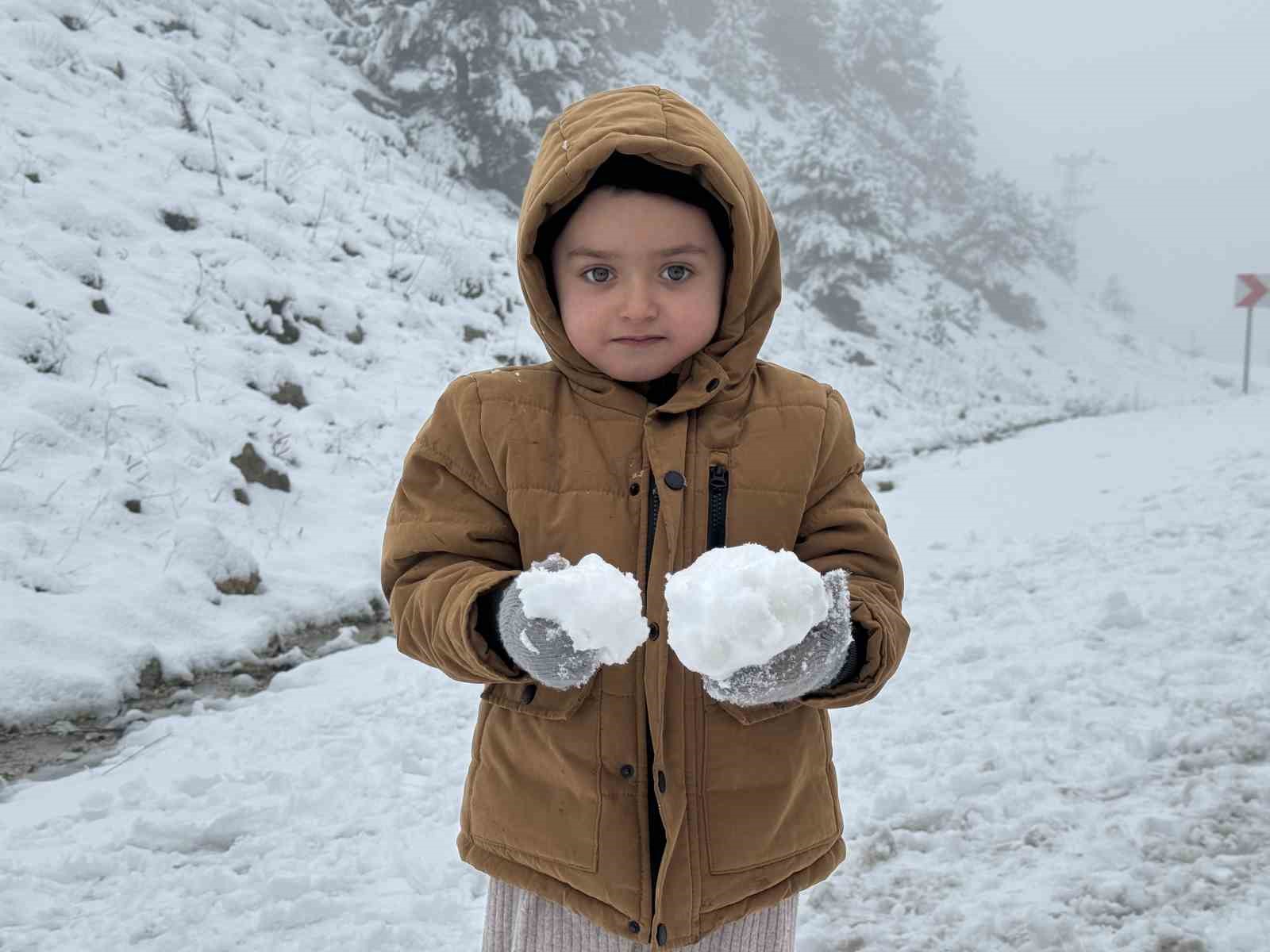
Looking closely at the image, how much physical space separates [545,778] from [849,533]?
0.73 metres

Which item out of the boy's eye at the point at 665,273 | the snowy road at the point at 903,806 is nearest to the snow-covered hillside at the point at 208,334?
the snowy road at the point at 903,806

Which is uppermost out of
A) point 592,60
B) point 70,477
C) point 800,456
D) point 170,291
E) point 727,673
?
point 592,60

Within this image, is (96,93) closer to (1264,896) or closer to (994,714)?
(994,714)

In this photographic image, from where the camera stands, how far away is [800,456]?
1.64 meters

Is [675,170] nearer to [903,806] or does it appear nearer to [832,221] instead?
[903,806]

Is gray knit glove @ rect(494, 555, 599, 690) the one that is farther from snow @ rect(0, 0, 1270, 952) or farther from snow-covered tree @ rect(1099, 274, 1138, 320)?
snow-covered tree @ rect(1099, 274, 1138, 320)

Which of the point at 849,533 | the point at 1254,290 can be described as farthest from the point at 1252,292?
the point at 849,533

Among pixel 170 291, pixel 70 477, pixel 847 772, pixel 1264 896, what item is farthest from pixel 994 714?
pixel 170 291

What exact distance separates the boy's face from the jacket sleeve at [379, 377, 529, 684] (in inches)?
10.8

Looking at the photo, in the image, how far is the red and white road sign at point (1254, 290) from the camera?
16.1 meters

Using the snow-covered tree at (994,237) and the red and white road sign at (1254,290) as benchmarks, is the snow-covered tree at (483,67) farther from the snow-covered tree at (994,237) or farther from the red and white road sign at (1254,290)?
the snow-covered tree at (994,237)

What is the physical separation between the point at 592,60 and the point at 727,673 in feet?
50.1

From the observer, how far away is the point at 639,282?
1.60m

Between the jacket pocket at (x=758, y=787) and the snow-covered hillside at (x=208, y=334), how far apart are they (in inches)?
130
